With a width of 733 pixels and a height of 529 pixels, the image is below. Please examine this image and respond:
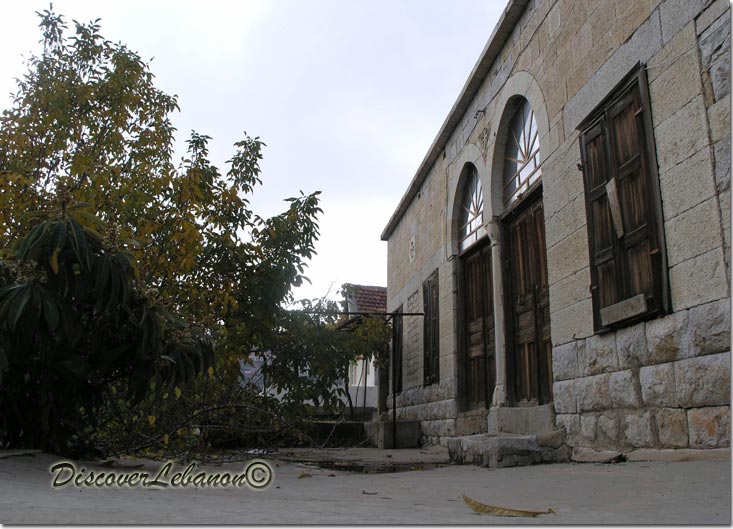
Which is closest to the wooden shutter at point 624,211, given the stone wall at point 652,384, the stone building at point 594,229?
the stone building at point 594,229

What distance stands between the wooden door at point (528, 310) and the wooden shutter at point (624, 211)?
1.53 meters

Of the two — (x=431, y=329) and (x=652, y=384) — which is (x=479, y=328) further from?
(x=652, y=384)

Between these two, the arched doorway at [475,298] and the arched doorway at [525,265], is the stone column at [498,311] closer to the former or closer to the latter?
the arched doorway at [525,265]

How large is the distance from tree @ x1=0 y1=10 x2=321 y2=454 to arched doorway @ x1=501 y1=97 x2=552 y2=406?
2.47 metres

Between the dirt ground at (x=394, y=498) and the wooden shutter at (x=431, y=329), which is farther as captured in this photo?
the wooden shutter at (x=431, y=329)

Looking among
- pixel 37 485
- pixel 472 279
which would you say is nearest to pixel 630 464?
pixel 37 485

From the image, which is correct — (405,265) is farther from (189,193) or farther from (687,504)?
(687,504)

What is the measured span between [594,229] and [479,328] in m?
3.71

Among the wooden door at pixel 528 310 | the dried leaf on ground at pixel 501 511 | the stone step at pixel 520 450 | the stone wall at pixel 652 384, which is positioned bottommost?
the dried leaf on ground at pixel 501 511

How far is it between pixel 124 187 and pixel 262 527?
389 centimetres

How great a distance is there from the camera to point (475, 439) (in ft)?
19.7

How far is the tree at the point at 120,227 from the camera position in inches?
135

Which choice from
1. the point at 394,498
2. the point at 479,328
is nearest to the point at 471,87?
the point at 479,328

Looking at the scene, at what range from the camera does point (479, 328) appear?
28.7 feet
